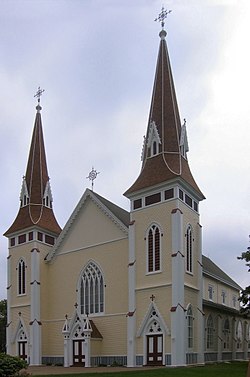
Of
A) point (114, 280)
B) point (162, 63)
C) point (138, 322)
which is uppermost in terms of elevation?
point (162, 63)

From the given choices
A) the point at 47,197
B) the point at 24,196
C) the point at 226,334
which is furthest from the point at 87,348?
the point at 24,196

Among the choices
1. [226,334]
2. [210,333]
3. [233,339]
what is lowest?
[233,339]

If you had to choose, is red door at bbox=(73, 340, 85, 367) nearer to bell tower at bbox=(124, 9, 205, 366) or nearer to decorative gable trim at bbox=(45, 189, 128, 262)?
bell tower at bbox=(124, 9, 205, 366)

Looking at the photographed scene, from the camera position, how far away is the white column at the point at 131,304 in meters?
40.3

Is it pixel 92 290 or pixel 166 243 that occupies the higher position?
pixel 166 243

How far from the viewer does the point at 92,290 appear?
46562 mm

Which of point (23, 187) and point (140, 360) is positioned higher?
point (23, 187)

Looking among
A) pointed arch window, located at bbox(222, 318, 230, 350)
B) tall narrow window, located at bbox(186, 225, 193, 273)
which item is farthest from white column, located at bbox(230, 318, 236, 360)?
tall narrow window, located at bbox(186, 225, 193, 273)

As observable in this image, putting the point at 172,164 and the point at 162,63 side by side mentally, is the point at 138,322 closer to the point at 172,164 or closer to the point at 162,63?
the point at 172,164

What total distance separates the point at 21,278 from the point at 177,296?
784 inches

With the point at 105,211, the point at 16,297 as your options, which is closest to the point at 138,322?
the point at 105,211

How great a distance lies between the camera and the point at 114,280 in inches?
1759

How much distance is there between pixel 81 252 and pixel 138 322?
9916 millimetres

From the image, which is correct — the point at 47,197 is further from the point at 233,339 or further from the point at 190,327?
the point at 233,339
